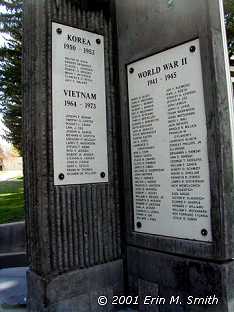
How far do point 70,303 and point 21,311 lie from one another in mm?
Answer: 573

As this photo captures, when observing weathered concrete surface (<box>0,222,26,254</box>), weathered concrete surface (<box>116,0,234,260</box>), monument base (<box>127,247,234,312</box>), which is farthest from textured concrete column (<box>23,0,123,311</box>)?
weathered concrete surface (<box>0,222,26,254</box>)

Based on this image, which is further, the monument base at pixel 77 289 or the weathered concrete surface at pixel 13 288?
the weathered concrete surface at pixel 13 288

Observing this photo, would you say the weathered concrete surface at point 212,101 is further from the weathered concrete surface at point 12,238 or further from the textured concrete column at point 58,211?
the weathered concrete surface at point 12,238

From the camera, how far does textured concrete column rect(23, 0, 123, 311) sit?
3.30 meters

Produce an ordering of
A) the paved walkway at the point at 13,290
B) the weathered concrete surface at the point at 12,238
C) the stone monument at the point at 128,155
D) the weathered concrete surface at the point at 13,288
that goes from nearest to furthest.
Result: the stone monument at the point at 128,155
the paved walkway at the point at 13,290
the weathered concrete surface at the point at 13,288
the weathered concrete surface at the point at 12,238

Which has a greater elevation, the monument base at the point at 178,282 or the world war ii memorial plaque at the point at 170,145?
the world war ii memorial plaque at the point at 170,145

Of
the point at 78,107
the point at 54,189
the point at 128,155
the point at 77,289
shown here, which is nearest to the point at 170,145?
the point at 128,155

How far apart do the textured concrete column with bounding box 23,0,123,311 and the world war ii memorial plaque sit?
338 mm

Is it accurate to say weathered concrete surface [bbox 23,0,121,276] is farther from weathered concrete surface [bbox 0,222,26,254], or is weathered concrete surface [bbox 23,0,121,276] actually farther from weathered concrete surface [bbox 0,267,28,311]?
weathered concrete surface [bbox 0,222,26,254]

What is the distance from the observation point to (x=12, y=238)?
5750mm

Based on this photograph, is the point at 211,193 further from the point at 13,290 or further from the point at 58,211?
the point at 13,290

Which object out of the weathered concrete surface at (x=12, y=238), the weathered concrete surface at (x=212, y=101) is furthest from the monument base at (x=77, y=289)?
the weathered concrete surface at (x=12, y=238)

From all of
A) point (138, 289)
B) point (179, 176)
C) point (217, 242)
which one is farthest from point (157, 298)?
point (179, 176)

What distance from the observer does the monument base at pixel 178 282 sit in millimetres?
2959
